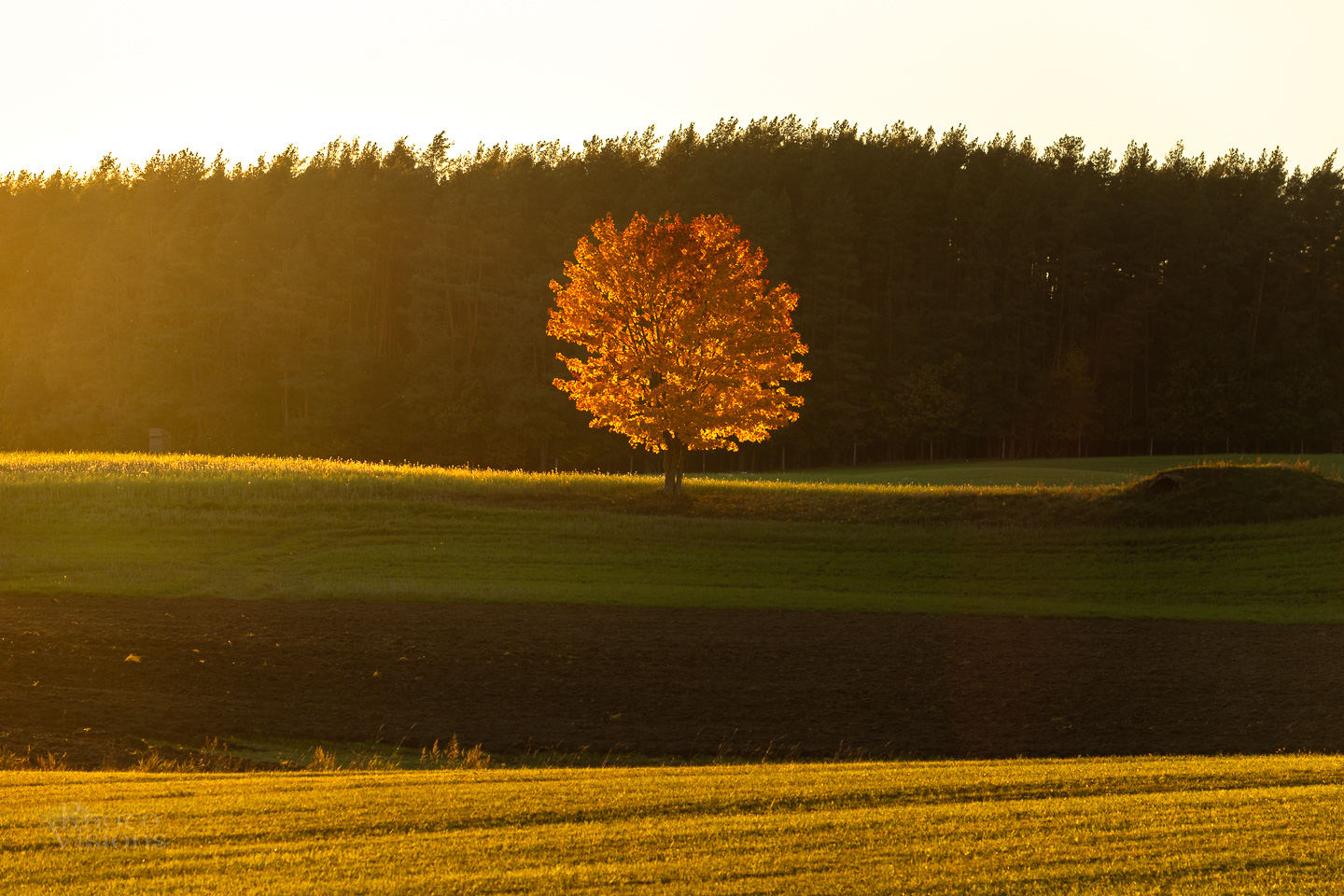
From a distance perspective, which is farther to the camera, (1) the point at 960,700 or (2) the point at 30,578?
(2) the point at 30,578

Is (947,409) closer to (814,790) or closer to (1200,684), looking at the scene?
(1200,684)

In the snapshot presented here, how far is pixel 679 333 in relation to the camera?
34438mm

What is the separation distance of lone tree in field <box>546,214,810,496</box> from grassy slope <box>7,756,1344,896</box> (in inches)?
1011

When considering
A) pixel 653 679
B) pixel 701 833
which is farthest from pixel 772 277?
pixel 701 833

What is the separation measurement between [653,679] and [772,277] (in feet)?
208

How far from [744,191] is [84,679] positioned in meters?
76.6

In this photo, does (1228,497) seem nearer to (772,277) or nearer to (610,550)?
(610,550)

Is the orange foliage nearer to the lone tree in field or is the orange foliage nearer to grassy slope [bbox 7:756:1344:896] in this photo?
the lone tree in field

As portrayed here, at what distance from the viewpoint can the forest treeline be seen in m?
78.5

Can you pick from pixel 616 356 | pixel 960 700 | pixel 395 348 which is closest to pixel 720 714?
pixel 960 700

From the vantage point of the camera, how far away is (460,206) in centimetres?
8569

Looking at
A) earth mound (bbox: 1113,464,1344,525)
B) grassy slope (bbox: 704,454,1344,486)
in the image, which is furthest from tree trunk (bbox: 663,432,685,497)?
earth mound (bbox: 1113,464,1344,525)

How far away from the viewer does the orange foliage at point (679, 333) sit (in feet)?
113

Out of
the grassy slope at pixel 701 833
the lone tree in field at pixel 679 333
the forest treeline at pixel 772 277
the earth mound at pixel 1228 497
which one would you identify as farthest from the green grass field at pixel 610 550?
the forest treeline at pixel 772 277
